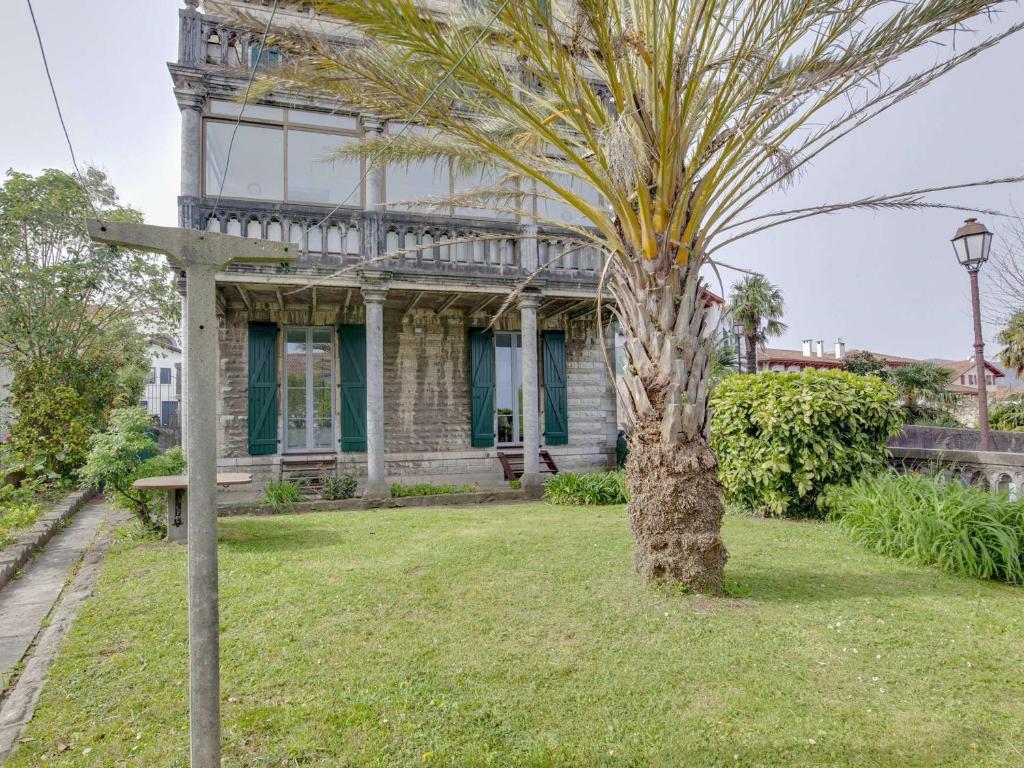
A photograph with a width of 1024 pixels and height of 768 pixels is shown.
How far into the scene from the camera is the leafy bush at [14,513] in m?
6.02

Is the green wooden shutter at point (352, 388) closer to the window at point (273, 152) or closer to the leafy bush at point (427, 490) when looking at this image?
the leafy bush at point (427, 490)

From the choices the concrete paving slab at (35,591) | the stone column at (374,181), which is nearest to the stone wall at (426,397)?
the stone column at (374,181)

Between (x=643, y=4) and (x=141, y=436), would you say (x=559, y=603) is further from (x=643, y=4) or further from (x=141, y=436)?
(x=141, y=436)

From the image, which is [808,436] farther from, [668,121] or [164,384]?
[164,384]

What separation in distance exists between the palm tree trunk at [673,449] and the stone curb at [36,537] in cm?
545

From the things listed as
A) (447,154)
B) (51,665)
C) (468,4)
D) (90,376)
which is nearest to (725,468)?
(447,154)

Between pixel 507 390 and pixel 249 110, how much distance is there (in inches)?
263

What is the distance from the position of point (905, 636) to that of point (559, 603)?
2.13m

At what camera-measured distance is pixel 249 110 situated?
30.4 feet

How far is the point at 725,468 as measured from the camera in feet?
25.6

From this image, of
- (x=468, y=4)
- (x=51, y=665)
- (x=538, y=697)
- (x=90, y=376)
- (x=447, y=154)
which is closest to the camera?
(x=538, y=697)

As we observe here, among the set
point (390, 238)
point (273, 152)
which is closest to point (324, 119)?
point (273, 152)

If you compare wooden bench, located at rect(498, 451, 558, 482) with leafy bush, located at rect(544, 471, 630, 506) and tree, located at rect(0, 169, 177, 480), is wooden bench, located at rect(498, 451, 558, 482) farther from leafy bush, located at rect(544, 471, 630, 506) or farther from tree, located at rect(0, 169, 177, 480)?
tree, located at rect(0, 169, 177, 480)

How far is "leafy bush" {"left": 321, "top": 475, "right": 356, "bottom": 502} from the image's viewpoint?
363 inches
